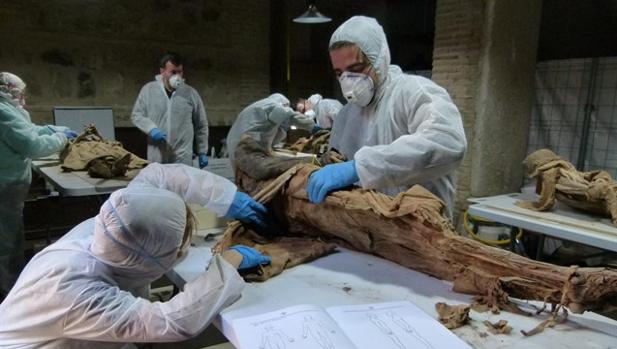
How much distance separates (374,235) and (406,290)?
0.27m

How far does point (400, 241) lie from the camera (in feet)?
4.82

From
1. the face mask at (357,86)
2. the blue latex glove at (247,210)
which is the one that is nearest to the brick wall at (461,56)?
the face mask at (357,86)

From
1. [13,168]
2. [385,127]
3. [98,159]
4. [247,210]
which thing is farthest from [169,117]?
[385,127]

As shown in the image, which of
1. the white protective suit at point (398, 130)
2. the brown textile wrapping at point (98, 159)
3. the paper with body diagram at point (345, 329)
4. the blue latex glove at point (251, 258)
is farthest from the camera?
the brown textile wrapping at point (98, 159)

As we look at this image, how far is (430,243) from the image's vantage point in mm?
1371

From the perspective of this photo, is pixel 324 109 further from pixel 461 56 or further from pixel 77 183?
pixel 77 183

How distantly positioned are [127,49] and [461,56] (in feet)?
14.3

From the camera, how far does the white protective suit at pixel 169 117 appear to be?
4605 mm

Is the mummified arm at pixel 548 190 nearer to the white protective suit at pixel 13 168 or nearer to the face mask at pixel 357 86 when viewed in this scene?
the face mask at pixel 357 86

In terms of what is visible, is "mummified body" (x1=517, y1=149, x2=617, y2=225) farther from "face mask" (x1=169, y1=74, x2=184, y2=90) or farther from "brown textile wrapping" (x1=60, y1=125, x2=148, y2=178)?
"face mask" (x1=169, y1=74, x2=184, y2=90)

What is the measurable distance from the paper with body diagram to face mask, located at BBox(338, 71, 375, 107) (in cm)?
93

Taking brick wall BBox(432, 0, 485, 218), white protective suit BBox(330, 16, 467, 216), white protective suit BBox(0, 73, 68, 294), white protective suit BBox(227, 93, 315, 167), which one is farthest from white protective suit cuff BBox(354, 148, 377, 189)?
brick wall BBox(432, 0, 485, 218)

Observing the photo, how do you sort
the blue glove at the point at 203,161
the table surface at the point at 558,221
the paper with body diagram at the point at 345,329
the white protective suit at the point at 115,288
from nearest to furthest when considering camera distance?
the paper with body diagram at the point at 345,329 < the white protective suit at the point at 115,288 < the table surface at the point at 558,221 < the blue glove at the point at 203,161

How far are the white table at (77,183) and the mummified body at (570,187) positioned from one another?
281cm
